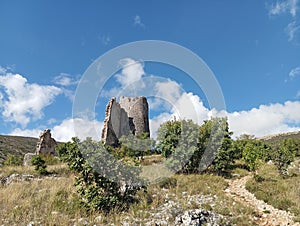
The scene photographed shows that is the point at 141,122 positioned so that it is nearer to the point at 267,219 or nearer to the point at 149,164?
the point at 149,164

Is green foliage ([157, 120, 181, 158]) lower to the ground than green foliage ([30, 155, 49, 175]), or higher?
higher

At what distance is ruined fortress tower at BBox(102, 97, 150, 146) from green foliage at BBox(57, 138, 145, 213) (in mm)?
15921

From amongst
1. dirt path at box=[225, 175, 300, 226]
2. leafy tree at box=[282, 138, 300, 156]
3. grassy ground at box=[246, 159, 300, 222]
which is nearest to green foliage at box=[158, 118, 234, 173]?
grassy ground at box=[246, 159, 300, 222]

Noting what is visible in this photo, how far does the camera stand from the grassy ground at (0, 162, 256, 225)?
655 centimetres

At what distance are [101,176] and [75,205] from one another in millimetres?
1131

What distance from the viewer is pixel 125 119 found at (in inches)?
1212

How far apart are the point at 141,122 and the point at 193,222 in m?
27.1

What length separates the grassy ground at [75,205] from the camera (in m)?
6.55

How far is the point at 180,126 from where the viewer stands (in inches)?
632

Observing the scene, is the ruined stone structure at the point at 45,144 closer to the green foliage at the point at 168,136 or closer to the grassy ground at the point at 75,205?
the green foliage at the point at 168,136

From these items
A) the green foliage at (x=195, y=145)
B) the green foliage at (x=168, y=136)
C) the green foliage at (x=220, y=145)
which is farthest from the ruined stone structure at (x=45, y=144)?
the green foliage at (x=220, y=145)

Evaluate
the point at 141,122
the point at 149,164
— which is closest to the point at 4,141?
the point at 141,122

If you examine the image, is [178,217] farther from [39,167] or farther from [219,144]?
[219,144]

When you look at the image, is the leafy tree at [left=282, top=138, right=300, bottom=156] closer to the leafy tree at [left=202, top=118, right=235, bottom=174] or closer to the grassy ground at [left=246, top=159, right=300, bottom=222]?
the leafy tree at [left=202, top=118, right=235, bottom=174]
